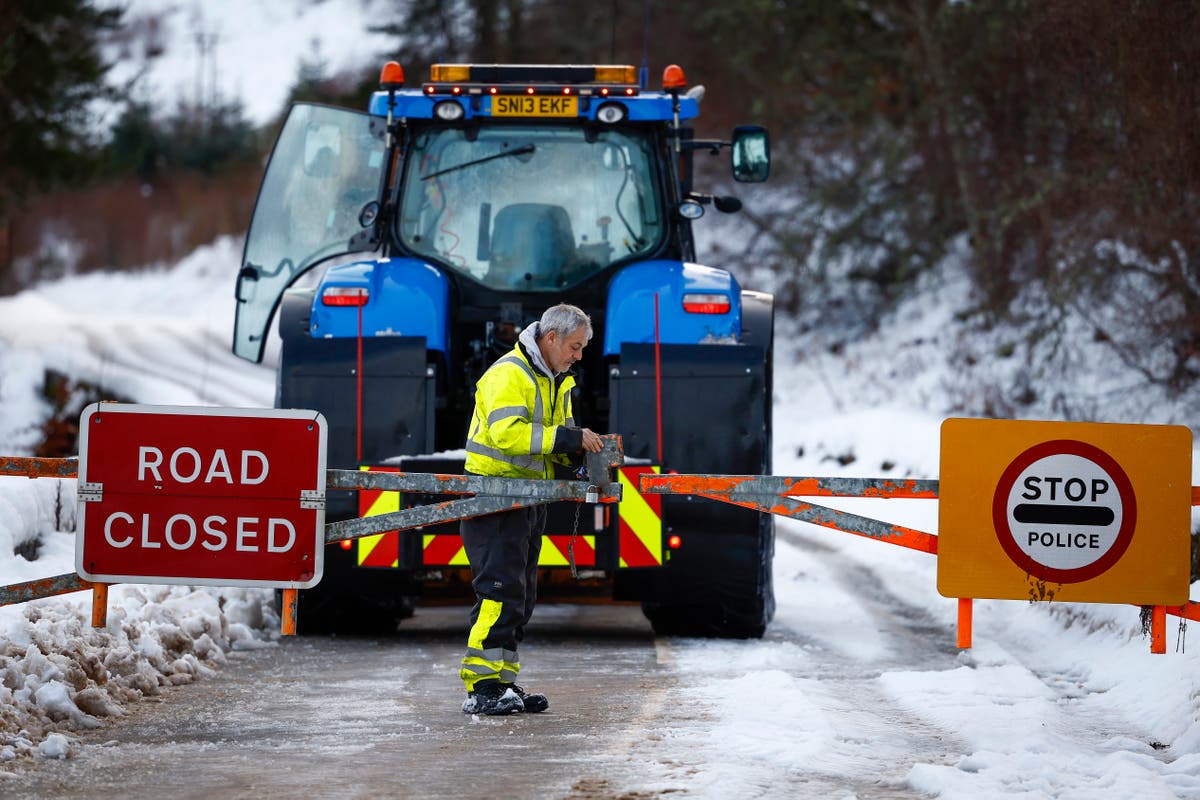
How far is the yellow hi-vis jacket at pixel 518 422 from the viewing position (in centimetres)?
667

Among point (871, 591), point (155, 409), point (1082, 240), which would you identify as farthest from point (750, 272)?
point (155, 409)

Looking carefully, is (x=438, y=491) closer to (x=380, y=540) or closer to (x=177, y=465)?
(x=177, y=465)

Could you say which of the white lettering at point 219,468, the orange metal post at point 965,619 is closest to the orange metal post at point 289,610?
the white lettering at point 219,468

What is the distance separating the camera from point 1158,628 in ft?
20.4

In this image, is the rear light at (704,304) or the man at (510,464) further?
the rear light at (704,304)

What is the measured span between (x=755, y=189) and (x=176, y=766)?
2559 centimetres

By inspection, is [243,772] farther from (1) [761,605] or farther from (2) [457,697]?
(1) [761,605]

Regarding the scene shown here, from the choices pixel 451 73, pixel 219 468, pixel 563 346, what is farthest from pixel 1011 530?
pixel 451 73

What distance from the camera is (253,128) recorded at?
61.8m

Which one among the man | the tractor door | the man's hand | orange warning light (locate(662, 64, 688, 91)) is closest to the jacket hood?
the man

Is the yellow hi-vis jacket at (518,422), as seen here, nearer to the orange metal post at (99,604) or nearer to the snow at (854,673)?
the snow at (854,673)

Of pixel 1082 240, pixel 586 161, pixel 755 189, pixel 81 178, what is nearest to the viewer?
pixel 586 161

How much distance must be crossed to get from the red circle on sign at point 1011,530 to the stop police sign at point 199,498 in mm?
2586

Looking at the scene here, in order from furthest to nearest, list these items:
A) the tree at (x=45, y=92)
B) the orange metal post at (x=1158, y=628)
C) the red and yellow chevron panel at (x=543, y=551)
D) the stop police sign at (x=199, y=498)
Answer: the tree at (x=45, y=92)
the red and yellow chevron panel at (x=543, y=551)
the stop police sign at (x=199, y=498)
the orange metal post at (x=1158, y=628)
